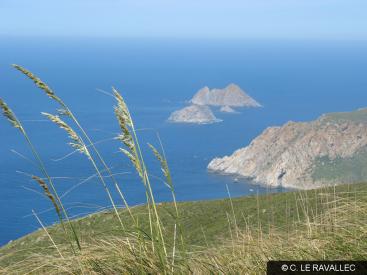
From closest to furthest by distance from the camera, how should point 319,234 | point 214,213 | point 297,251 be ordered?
point 297,251 < point 319,234 < point 214,213

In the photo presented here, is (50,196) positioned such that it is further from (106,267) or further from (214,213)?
(214,213)

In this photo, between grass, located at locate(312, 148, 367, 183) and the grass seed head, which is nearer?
the grass seed head

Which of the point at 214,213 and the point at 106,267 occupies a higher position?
the point at 106,267

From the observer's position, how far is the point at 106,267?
14.0 ft

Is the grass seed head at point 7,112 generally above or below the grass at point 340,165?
above

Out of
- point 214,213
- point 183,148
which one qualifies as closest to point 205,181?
point 183,148

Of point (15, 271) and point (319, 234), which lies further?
point (319, 234)

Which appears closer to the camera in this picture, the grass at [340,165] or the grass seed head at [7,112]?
the grass seed head at [7,112]

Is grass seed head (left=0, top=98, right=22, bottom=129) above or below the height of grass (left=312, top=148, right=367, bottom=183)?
above

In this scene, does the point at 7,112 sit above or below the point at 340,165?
above

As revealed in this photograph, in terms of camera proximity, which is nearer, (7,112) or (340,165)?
(7,112)

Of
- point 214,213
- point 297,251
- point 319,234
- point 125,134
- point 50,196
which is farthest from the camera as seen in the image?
point 214,213

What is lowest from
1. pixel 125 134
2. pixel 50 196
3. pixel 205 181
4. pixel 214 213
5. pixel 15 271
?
pixel 205 181

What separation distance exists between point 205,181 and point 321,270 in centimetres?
16035
